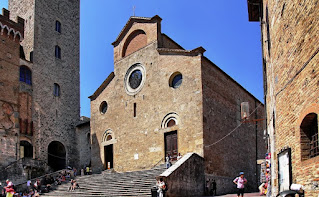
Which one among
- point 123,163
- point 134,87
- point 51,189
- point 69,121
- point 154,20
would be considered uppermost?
point 154,20

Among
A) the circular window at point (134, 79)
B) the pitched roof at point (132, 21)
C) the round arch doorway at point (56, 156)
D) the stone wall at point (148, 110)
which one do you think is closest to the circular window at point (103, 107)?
the stone wall at point (148, 110)

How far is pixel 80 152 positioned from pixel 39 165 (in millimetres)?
4521

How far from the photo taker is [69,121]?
106ft

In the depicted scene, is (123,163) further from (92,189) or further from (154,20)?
(154,20)

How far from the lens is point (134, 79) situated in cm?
2572

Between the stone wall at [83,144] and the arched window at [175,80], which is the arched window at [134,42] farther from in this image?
the stone wall at [83,144]

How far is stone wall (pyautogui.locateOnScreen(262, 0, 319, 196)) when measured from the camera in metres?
8.17

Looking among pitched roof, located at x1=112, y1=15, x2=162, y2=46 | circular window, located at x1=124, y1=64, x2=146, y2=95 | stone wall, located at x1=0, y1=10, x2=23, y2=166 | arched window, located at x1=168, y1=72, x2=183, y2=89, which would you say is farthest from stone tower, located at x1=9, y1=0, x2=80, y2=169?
arched window, located at x1=168, y1=72, x2=183, y2=89

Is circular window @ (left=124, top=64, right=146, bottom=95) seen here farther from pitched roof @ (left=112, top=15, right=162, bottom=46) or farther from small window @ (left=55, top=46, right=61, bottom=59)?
small window @ (left=55, top=46, right=61, bottom=59)

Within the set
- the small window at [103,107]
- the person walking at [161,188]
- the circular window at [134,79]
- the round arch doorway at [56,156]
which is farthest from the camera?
the round arch doorway at [56,156]

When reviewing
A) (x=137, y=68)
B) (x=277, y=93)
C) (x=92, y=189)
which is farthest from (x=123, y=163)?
A: (x=277, y=93)

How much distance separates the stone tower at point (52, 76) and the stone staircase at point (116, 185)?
8.17 metres

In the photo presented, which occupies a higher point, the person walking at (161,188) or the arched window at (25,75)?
the arched window at (25,75)

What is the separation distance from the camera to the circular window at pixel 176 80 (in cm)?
2255
